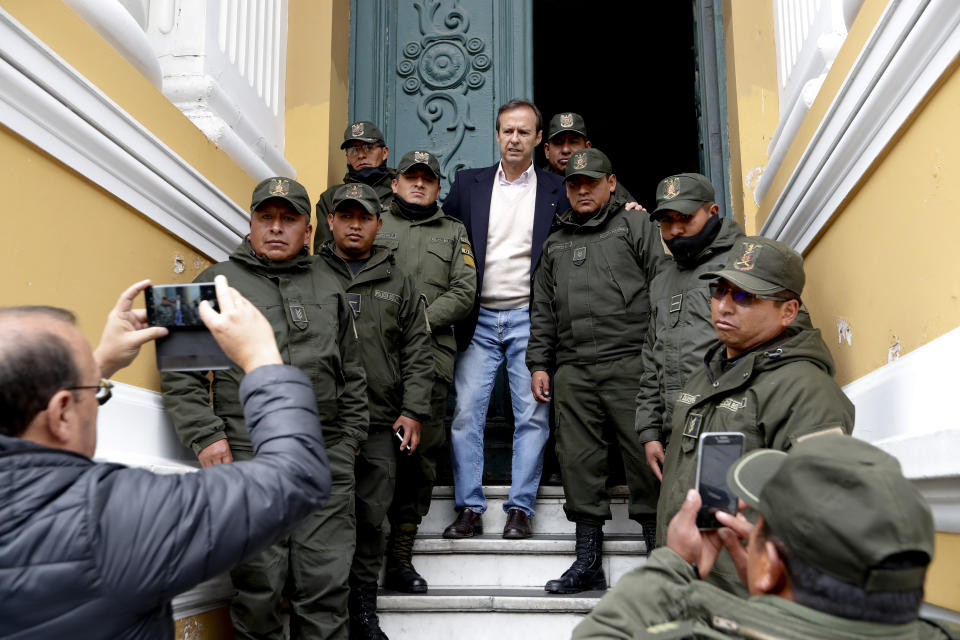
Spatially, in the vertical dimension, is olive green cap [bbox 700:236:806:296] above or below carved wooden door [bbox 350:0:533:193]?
below

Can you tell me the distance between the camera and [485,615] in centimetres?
362

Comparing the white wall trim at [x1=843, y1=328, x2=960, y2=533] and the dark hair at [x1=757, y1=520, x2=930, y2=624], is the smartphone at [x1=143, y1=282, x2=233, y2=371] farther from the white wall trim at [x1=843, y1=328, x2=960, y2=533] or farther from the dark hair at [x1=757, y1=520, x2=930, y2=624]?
the white wall trim at [x1=843, y1=328, x2=960, y2=533]

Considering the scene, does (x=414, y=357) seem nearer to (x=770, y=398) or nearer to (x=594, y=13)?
(x=770, y=398)

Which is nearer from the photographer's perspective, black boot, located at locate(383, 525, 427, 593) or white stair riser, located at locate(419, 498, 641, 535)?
black boot, located at locate(383, 525, 427, 593)

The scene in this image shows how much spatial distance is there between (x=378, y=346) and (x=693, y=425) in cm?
163

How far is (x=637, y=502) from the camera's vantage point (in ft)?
12.4

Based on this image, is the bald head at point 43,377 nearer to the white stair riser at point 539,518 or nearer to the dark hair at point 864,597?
the dark hair at point 864,597

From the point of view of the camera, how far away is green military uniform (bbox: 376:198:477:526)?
407 centimetres

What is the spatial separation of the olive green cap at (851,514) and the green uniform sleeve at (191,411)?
2343mm

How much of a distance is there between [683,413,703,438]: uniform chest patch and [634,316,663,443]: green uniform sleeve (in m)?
0.67

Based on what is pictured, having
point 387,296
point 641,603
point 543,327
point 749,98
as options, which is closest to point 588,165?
point 543,327

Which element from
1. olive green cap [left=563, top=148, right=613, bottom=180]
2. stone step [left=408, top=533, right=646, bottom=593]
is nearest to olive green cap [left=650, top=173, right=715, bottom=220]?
olive green cap [left=563, top=148, right=613, bottom=180]

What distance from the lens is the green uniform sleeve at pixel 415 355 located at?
391 centimetres

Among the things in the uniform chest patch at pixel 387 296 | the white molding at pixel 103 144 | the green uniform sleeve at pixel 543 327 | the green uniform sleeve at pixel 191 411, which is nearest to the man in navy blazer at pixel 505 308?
the green uniform sleeve at pixel 543 327
